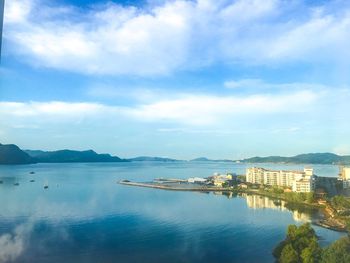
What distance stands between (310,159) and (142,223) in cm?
201

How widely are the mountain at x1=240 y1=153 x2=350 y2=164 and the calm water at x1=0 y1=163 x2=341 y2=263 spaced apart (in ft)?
0.56

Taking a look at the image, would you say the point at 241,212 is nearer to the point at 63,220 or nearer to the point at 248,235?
the point at 248,235

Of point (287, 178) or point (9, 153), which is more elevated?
point (9, 153)

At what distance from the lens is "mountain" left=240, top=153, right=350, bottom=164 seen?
2371 millimetres

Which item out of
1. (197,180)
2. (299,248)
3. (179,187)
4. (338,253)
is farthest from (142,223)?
(338,253)

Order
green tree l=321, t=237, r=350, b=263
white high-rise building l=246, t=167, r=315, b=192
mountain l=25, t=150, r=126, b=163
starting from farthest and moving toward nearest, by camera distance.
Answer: mountain l=25, t=150, r=126, b=163
white high-rise building l=246, t=167, r=315, b=192
green tree l=321, t=237, r=350, b=263

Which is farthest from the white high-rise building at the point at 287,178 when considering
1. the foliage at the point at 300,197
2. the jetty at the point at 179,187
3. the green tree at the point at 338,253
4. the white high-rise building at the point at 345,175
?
the green tree at the point at 338,253

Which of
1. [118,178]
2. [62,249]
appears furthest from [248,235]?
[118,178]

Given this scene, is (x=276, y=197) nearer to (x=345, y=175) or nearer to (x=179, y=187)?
(x=179, y=187)

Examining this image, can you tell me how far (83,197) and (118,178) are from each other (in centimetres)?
110

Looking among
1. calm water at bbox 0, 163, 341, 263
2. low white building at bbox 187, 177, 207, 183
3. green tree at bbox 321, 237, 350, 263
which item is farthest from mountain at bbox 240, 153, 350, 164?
low white building at bbox 187, 177, 207, 183

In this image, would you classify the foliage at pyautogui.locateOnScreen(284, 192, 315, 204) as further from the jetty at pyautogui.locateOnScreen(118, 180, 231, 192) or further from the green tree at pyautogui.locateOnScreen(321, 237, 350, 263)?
the green tree at pyautogui.locateOnScreen(321, 237, 350, 263)

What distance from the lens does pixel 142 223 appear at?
3803mm

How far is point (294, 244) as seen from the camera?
236 cm
